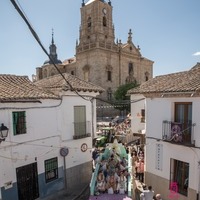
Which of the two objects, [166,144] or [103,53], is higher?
[103,53]

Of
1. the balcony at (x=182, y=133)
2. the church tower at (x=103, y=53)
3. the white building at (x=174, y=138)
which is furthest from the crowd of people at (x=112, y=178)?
the church tower at (x=103, y=53)

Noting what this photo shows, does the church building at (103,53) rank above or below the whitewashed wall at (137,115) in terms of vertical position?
above

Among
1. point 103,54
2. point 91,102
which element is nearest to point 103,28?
point 103,54

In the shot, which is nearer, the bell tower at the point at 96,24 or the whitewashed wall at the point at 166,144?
the whitewashed wall at the point at 166,144

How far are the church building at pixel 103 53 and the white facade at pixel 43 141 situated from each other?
27585 mm

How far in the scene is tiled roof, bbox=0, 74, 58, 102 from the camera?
10020 millimetres

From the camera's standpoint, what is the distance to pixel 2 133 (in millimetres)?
9305

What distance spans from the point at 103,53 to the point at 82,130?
30.1m

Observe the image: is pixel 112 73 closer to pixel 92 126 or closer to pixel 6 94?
pixel 92 126

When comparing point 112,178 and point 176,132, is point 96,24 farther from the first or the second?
point 112,178

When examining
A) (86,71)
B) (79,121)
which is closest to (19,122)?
(79,121)

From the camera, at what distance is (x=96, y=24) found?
43375mm

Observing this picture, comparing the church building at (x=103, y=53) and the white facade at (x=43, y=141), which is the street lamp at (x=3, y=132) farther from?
the church building at (x=103, y=53)

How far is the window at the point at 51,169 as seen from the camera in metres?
12.2
